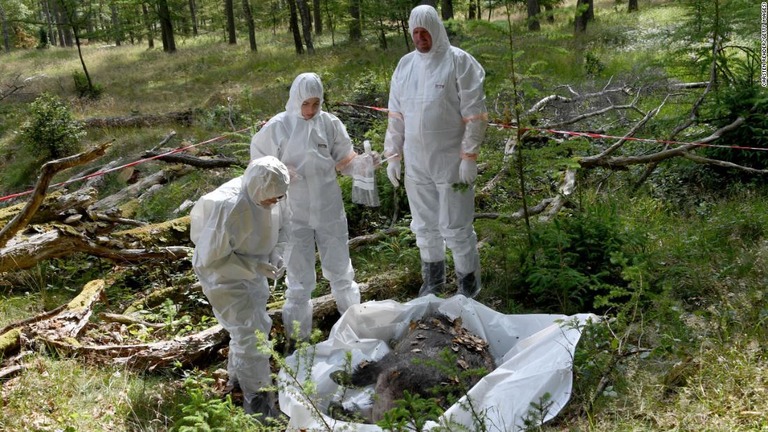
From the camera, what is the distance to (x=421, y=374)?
147 inches

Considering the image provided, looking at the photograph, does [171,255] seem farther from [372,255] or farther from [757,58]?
[757,58]

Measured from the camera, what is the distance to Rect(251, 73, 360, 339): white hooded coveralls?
470 cm

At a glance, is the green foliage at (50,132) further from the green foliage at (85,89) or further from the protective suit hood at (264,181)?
the protective suit hood at (264,181)

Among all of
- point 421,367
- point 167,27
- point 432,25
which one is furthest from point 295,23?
point 421,367

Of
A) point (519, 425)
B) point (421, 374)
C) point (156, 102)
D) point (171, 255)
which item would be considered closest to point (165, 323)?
point (171, 255)

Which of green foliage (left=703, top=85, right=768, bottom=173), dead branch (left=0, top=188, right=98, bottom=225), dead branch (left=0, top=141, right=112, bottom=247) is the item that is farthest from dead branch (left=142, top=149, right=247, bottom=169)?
green foliage (left=703, top=85, right=768, bottom=173)

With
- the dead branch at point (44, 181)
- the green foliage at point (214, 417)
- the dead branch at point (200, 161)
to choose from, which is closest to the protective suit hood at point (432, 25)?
the dead branch at point (44, 181)

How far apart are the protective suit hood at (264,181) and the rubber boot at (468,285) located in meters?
1.97

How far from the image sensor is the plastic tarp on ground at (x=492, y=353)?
132 inches

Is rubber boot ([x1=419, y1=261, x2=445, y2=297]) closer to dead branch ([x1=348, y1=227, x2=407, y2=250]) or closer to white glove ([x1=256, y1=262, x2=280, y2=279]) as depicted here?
dead branch ([x1=348, y1=227, x2=407, y2=250])

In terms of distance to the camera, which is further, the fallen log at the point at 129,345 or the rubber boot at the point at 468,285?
the rubber boot at the point at 468,285

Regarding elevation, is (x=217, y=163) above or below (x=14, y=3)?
below

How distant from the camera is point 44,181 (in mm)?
4969

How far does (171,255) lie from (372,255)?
2053 mm
